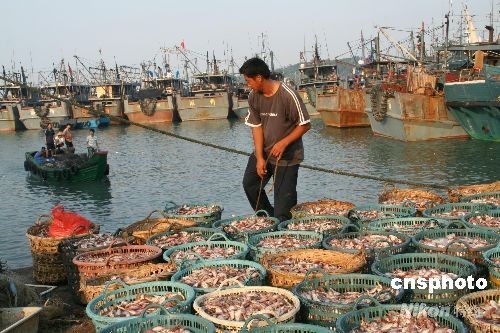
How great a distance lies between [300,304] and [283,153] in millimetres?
2773

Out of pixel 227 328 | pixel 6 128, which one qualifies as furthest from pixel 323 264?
pixel 6 128

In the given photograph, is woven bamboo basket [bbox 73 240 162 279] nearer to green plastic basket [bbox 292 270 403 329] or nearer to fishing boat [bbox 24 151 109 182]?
green plastic basket [bbox 292 270 403 329]

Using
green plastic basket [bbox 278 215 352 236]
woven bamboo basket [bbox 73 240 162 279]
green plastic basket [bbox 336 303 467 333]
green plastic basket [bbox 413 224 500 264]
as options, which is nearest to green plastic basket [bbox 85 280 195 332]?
woven bamboo basket [bbox 73 240 162 279]

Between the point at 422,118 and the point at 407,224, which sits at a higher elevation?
the point at 407,224

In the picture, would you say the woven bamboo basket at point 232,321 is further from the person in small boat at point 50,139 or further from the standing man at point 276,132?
the person in small boat at point 50,139

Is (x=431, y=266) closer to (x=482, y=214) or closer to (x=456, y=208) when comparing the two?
(x=482, y=214)

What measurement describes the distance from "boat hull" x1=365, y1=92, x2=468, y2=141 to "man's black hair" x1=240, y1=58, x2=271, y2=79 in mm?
19752

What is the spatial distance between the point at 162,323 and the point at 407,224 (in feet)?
11.1

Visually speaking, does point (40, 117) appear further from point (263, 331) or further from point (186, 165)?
point (263, 331)

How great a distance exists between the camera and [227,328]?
3432 mm

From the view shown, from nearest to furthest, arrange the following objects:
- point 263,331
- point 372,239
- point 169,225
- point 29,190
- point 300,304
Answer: point 263,331, point 300,304, point 372,239, point 169,225, point 29,190

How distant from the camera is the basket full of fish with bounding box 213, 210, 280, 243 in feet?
19.1

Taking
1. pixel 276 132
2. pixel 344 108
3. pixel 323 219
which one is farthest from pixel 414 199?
pixel 344 108

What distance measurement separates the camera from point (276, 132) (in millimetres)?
6281
